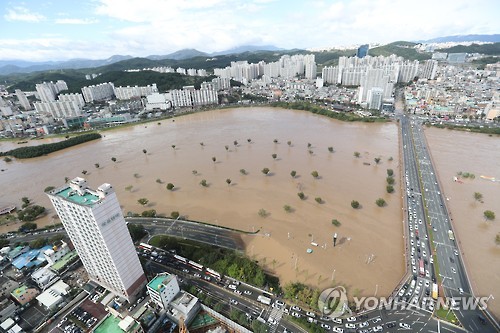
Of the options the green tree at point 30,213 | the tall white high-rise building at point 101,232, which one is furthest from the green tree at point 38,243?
the tall white high-rise building at point 101,232

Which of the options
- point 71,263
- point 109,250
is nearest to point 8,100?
point 71,263

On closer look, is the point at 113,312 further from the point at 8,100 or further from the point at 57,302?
the point at 8,100

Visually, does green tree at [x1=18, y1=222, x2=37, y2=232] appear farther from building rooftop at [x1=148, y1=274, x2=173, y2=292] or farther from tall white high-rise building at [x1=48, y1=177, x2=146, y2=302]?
building rooftop at [x1=148, y1=274, x2=173, y2=292]

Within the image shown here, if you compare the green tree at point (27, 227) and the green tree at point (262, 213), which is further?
the green tree at point (262, 213)

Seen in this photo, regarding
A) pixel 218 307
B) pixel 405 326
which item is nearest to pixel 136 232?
pixel 218 307

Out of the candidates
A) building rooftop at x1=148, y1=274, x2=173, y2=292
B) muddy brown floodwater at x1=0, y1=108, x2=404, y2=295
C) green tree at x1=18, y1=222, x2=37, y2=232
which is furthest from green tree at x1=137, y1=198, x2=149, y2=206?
building rooftop at x1=148, y1=274, x2=173, y2=292

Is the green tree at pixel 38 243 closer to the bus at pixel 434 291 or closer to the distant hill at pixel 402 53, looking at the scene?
the bus at pixel 434 291
